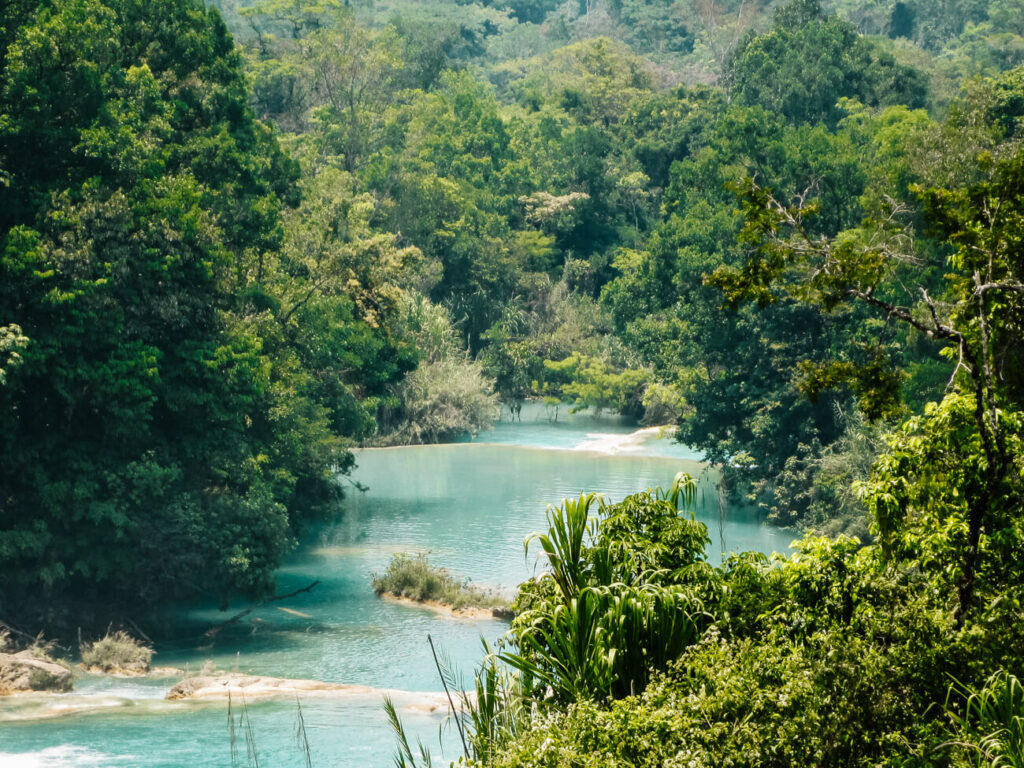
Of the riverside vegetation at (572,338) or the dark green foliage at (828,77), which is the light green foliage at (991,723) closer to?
the riverside vegetation at (572,338)

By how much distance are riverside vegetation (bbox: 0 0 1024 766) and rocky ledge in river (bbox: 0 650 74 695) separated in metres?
2.91

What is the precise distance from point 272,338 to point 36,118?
748cm

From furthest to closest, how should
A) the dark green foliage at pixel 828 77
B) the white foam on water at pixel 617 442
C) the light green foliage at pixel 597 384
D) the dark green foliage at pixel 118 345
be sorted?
the dark green foliage at pixel 828 77
the light green foliage at pixel 597 384
the white foam on water at pixel 617 442
the dark green foliage at pixel 118 345

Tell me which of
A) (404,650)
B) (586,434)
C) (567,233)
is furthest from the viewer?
(567,233)

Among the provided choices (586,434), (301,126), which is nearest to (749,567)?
(586,434)

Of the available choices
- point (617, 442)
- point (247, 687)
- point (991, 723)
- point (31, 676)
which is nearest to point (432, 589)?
point (247, 687)

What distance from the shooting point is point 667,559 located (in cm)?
965

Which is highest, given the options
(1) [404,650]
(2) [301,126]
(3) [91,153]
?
(2) [301,126]

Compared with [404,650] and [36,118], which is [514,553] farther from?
[36,118]

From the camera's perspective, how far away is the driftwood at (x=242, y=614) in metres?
20.4

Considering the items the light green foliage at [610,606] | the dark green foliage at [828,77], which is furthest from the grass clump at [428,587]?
the dark green foliage at [828,77]

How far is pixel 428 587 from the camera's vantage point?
893 inches

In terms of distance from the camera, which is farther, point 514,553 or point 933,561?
point 514,553

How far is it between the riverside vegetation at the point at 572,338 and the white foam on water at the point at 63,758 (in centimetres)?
519
